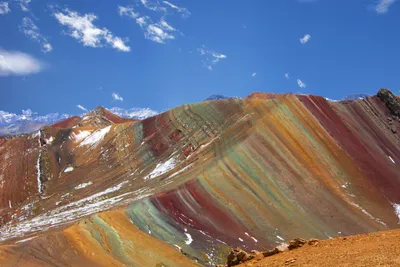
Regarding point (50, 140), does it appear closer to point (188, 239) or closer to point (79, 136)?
point (79, 136)

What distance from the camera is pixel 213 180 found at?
1598 inches

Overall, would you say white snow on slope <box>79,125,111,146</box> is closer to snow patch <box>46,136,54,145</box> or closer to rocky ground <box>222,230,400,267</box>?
snow patch <box>46,136,54,145</box>

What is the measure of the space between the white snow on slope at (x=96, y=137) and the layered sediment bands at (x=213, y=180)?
0.26m

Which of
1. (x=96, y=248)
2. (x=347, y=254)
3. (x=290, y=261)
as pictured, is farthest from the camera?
(x=96, y=248)

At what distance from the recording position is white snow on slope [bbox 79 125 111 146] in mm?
64650

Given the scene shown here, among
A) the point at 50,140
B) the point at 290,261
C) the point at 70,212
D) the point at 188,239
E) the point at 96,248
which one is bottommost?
the point at 290,261

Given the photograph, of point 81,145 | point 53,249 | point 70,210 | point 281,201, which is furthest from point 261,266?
point 81,145

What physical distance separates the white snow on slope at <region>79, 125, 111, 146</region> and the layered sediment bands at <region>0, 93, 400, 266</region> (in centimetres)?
26

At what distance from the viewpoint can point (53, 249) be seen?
86.0 feet

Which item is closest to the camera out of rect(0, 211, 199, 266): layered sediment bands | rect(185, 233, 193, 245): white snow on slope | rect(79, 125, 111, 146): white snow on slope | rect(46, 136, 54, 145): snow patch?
rect(0, 211, 199, 266): layered sediment bands

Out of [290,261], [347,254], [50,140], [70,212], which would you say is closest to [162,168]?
[70,212]

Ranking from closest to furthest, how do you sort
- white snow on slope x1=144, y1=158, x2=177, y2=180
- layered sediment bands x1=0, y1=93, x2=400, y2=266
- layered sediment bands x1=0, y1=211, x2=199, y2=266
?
layered sediment bands x1=0, y1=211, x2=199, y2=266 → layered sediment bands x1=0, y1=93, x2=400, y2=266 → white snow on slope x1=144, y1=158, x2=177, y2=180

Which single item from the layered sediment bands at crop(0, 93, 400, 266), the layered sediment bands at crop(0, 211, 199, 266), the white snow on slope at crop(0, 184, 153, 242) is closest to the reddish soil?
the layered sediment bands at crop(0, 211, 199, 266)

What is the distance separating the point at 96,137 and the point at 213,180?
1211 inches
